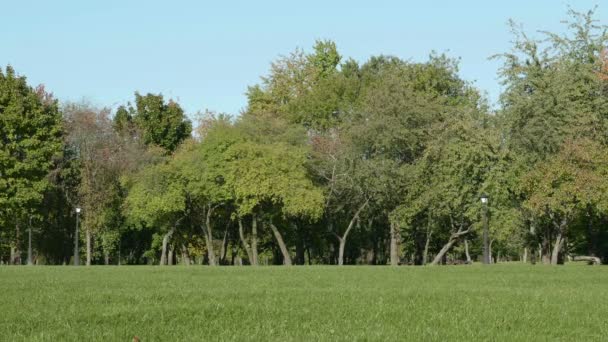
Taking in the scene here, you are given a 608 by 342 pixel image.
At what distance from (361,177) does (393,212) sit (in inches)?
124

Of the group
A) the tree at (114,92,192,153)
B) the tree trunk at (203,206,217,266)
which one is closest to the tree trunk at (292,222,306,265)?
the tree trunk at (203,206,217,266)

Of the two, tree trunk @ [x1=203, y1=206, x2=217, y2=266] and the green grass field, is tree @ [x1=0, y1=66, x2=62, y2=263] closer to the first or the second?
tree trunk @ [x1=203, y1=206, x2=217, y2=266]

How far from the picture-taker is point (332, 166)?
60250 mm

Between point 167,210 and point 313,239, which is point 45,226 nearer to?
point 167,210

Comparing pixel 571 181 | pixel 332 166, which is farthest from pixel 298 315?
pixel 332 166

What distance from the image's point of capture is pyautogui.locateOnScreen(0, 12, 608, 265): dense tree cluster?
49.8 m

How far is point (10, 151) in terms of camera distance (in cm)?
5809

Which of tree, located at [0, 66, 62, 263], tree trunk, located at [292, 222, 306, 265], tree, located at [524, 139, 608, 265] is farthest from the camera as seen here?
tree trunk, located at [292, 222, 306, 265]

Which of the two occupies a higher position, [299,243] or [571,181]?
[571,181]

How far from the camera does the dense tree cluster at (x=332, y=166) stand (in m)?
49.8

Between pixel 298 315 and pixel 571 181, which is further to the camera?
pixel 571 181

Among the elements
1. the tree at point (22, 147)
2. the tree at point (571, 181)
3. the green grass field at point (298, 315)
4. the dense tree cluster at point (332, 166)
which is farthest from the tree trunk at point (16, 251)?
the green grass field at point (298, 315)

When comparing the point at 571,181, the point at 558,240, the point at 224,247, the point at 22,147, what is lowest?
the point at 224,247

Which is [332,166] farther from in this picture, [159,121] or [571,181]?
[159,121]
